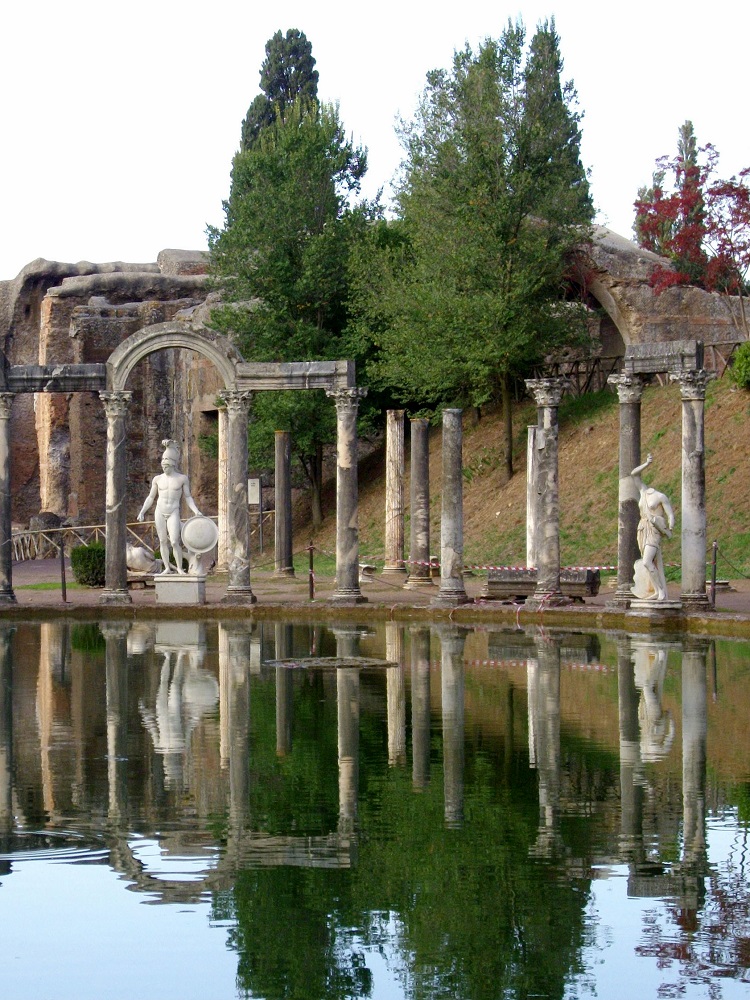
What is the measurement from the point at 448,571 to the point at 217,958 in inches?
759

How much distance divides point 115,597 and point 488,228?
16.2m

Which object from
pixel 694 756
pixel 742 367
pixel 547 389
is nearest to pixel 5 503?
pixel 547 389

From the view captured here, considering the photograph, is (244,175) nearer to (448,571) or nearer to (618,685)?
(448,571)

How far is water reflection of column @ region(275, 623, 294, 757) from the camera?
13883 mm

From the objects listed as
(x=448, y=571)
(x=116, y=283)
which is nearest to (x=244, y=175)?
(x=116, y=283)

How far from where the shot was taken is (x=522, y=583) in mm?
27328

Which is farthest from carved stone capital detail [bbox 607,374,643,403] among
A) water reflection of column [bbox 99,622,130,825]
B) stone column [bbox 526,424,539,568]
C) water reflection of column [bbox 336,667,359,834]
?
water reflection of column [bbox 99,622,130,825]

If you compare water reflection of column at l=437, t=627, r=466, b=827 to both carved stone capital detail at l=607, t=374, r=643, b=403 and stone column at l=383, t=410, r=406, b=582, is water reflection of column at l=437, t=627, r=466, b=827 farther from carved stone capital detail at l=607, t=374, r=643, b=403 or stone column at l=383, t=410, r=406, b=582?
stone column at l=383, t=410, r=406, b=582

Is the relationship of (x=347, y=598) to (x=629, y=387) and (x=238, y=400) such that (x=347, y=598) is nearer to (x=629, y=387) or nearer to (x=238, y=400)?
(x=238, y=400)

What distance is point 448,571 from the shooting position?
1065 inches

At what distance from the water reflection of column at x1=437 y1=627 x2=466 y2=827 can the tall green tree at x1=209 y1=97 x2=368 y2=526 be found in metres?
20.2

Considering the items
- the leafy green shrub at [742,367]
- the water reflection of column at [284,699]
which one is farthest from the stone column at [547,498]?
the leafy green shrub at [742,367]

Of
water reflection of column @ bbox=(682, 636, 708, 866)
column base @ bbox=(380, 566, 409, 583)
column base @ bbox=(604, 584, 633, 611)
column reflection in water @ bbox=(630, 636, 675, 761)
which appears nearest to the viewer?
water reflection of column @ bbox=(682, 636, 708, 866)

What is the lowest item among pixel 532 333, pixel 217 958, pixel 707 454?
pixel 217 958
